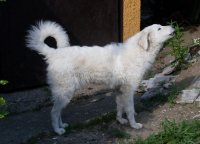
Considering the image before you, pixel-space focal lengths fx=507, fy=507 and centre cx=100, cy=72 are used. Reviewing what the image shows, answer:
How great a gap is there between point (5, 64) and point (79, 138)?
2382 mm

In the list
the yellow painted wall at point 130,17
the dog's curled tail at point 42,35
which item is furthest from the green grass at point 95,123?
the yellow painted wall at point 130,17

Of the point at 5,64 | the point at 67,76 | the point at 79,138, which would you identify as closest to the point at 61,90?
the point at 67,76

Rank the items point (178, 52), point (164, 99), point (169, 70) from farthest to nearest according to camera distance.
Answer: point (169, 70)
point (178, 52)
point (164, 99)

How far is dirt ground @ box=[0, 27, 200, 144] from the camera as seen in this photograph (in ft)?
19.9

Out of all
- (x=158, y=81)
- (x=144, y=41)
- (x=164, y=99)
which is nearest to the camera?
(x=144, y=41)

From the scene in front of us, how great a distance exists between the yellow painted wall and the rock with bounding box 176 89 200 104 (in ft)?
7.41

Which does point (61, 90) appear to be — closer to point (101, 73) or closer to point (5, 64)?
point (101, 73)

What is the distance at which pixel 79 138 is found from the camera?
238 inches

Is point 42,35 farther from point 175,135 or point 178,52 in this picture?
point 178,52

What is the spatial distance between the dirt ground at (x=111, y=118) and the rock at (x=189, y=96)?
90mm

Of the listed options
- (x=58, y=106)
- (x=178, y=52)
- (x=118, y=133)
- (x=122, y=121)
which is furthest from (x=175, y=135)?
(x=178, y=52)

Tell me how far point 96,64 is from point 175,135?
50.7 inches

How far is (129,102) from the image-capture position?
6.31 m

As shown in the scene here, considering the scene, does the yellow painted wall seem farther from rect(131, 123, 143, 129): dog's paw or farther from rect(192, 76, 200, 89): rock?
rect(131, 123, 143, 129): dog's paw
